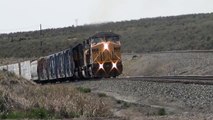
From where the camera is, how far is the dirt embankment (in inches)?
1874

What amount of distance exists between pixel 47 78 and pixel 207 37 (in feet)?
78.1

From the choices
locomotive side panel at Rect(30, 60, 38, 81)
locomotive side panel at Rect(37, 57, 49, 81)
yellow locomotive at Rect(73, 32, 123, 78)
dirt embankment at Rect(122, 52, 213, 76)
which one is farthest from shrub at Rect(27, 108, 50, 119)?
locomotive side panel at Rect(30, 60, 38, 81)

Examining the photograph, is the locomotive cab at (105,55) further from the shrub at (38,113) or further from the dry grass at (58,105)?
the shrub at (38,113)

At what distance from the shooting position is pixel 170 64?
178 feet

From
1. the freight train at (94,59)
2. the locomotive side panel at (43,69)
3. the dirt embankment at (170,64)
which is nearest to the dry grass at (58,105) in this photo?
the dirt embankment at (170,64)

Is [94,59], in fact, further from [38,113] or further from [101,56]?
[38,113]

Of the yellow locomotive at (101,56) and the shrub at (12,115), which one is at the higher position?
the yellow locomotive at (101,56)

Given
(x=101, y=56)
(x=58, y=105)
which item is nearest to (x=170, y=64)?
(x=101, y=56)

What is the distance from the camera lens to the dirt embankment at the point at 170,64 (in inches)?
1874

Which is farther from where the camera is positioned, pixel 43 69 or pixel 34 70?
pixel 34 70

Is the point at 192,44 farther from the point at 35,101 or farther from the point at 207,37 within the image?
the point at 35,101

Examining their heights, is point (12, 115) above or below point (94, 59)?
below

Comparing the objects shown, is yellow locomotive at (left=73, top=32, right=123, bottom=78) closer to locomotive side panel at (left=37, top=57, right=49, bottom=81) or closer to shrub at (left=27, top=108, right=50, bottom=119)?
locomotive side panel at (left=37, top=57, right=49, bottom=81)

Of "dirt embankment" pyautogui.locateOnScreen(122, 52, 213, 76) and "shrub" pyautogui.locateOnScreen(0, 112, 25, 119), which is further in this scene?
"dirt embankment" pyautogui.locateOnScreen(122, 52, 213, 76)
